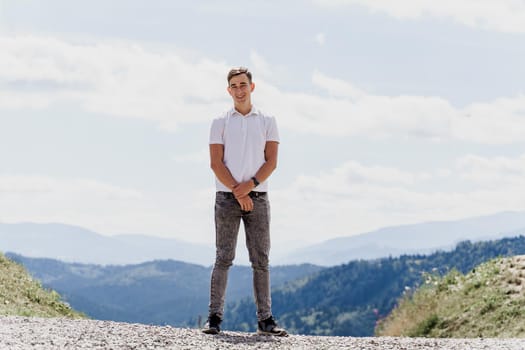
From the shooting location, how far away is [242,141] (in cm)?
986

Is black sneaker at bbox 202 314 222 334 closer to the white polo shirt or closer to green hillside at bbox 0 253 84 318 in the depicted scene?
the white polo shirt

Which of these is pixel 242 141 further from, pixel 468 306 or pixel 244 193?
pixel 468 306

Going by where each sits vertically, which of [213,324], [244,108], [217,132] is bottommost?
[213,324]

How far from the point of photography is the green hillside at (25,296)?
1575cm

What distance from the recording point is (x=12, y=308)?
14758 millimetres

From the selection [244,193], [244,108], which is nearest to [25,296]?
[244,193]

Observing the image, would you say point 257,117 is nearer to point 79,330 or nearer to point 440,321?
point 79,330

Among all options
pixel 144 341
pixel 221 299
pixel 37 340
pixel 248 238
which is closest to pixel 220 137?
pixel 248 238

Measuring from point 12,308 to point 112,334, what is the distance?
5885 mm

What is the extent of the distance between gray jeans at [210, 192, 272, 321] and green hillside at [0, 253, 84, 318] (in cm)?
600

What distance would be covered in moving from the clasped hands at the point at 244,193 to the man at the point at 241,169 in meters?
0.03

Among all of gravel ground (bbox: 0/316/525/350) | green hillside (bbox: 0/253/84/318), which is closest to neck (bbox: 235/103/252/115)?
gravel ground (bbox: 0/316/525/350)

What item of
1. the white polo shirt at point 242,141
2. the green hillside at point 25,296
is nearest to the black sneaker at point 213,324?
the white polo shirt at point 242,141

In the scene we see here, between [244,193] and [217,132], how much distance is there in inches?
37.9
